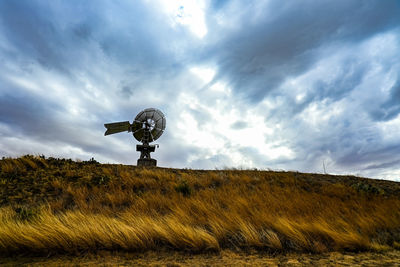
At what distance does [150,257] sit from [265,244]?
71.7 inches

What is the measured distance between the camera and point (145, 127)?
61.0 ft

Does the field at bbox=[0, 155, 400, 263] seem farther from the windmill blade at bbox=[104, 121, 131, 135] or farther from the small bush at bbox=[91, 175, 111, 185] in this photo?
the windmill blade at bbox=[104, 121, 131, 135]

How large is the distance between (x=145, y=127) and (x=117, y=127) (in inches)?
97.4

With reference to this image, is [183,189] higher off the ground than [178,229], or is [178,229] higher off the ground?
[183,189]

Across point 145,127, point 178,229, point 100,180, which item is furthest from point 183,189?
point 145,127

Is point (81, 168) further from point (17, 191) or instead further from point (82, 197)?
point (82, 197)

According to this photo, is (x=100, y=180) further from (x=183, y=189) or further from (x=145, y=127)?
(x=145, y=127)

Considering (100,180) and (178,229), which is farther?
(100,180)

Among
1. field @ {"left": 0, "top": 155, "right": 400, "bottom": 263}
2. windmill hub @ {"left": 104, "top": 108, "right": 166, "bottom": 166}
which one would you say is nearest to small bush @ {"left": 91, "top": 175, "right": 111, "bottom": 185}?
field @ {"left": 0, "top": 155, "right": 400, "bottom": 263}

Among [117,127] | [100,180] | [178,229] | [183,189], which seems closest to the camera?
[178,229]

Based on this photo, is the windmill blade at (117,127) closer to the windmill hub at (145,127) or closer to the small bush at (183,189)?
the windmill hub at (145,127)

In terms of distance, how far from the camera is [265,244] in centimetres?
331

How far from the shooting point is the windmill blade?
59.6 ft

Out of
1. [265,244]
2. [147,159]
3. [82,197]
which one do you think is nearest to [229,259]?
[265,244]
